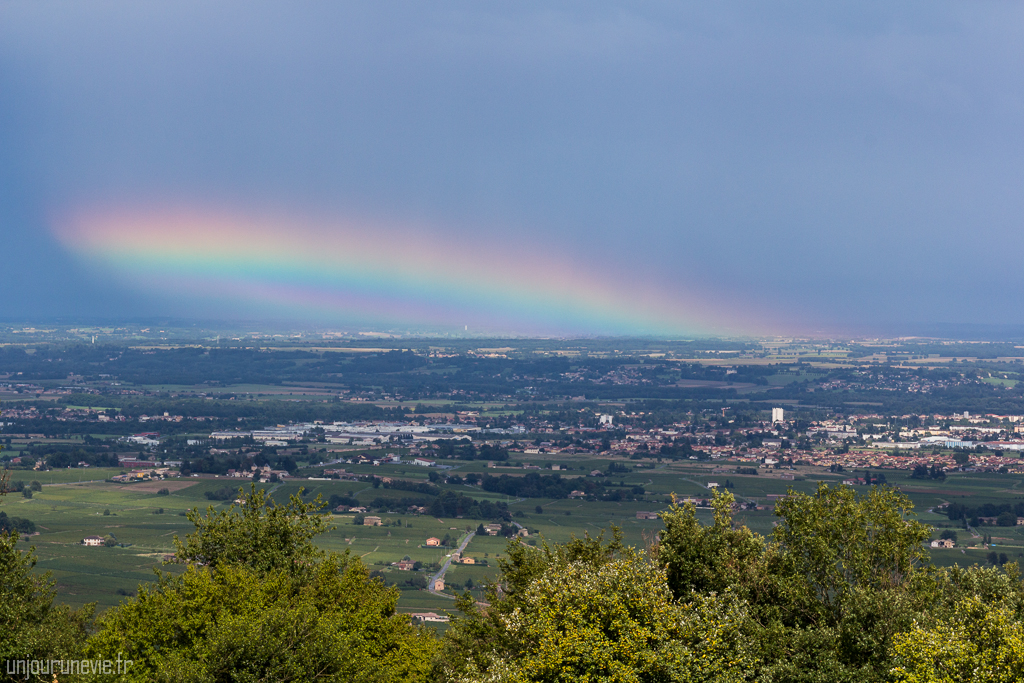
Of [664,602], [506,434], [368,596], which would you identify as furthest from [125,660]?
[506,434]

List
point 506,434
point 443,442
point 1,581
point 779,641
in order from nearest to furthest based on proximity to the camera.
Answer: point 779,641 → point 1,581 → point 443,442 → point 506,434

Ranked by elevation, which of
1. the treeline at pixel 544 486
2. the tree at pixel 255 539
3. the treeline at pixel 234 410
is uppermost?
the tree at pixel 255 539

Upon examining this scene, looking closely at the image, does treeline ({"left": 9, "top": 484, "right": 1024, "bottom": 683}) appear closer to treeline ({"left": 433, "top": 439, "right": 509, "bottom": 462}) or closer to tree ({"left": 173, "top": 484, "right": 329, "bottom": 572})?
tree ({"left": 173, "top": 484, "right": 329, "bottom": 572})

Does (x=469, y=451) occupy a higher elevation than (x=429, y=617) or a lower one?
lower

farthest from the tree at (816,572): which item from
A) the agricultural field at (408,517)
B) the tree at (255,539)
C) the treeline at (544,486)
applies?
the treeline at (544,486)

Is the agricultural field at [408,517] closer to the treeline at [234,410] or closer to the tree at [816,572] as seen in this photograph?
the tree at [816,572]

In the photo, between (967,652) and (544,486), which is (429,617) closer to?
(967,652)

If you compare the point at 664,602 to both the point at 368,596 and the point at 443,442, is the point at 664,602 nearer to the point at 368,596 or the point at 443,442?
the point at 368,596

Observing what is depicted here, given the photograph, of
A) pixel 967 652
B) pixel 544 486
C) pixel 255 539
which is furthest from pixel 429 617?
pixel 544 486

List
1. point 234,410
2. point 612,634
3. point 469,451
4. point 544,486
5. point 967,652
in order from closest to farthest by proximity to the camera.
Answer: point 967,652
point 612,634
point 544,486
point 469,451
point 234,410

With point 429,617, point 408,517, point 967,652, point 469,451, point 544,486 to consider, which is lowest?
point 408,517

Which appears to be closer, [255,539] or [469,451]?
[255,539]
